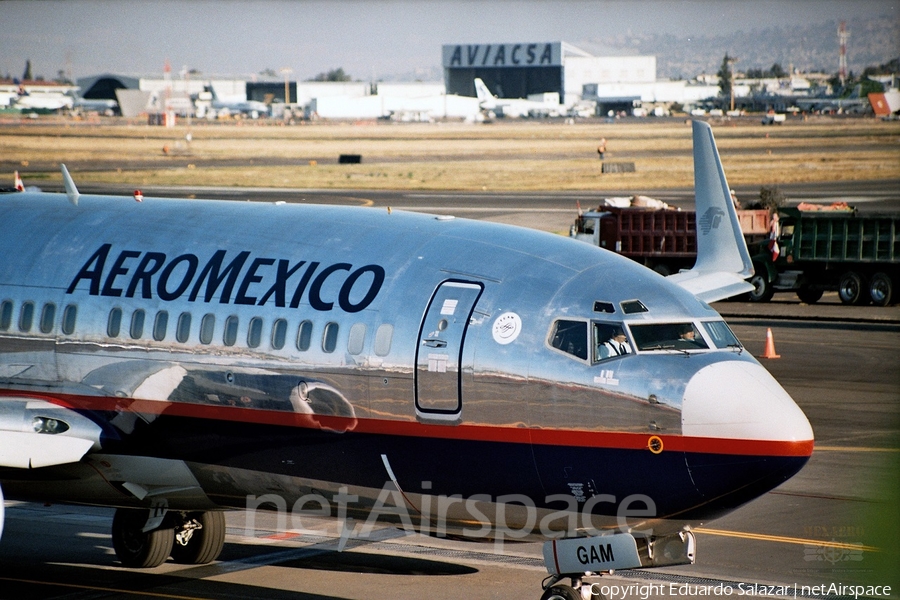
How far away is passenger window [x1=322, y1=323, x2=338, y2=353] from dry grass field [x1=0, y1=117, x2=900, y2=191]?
82573 millimetres

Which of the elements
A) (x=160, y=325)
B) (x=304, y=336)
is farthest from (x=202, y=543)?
(x=304, y=336)

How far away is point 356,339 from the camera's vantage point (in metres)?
14.5

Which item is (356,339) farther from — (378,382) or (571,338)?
(571,338)

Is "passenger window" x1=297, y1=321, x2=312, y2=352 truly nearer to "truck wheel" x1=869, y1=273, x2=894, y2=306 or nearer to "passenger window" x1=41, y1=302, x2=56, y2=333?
"passenger window" x1=41, y1=302, x2=56, y2=333

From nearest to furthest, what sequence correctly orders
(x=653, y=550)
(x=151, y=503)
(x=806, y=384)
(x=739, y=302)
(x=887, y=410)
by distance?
(x=653, y=550) < (x=151, y=503) < (x=887, y=410) < (x=806, y=384) < (x=739, y=302)

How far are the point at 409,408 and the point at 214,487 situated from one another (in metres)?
3.34

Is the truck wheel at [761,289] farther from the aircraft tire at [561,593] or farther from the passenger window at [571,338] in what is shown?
the aircraft tire at [561,593]

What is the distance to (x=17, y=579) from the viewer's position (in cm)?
1791

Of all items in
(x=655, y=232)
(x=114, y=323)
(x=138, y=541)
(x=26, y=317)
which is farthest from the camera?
(x=655, y=232)

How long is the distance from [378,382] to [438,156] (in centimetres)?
12446

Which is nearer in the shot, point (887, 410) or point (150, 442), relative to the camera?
point (150, 442)

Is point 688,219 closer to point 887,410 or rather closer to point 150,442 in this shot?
point 887,410

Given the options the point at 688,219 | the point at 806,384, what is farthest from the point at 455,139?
the point at 806,384

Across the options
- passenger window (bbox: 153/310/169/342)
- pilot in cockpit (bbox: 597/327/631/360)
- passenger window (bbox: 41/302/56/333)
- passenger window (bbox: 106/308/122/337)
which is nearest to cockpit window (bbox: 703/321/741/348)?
pilot in cockpit (bbox: 597/327/631/360)
